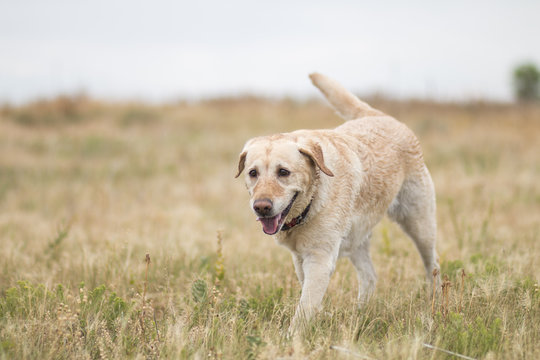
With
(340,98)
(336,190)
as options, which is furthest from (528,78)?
(336,190)

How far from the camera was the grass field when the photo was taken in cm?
271

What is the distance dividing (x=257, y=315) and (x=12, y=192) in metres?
6.61

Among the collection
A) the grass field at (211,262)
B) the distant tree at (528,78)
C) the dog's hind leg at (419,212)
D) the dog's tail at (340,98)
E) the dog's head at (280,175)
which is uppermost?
the distant tree at (528,78)

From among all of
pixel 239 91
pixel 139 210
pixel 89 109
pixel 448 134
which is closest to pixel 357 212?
pixel 139 210

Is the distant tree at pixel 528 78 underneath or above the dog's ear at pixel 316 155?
above

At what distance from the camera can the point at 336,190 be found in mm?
3232

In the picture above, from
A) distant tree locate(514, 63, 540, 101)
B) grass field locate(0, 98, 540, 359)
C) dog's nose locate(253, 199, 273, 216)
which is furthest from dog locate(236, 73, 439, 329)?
distant tree locate(514, 63, 540, 101)

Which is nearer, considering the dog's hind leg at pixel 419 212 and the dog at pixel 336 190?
the dog at pixel 336 190

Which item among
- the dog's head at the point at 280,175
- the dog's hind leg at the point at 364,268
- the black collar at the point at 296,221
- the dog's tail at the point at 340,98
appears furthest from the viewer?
the dog's tail at the point at 340,98

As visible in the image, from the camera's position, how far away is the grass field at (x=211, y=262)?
2.71 metres

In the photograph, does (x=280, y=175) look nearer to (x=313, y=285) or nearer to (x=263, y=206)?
(x=263, y=206)

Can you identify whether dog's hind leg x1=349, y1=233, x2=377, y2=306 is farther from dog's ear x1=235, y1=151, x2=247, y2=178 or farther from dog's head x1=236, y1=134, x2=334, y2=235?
dog's ear x1=235, y1=151, x2=247, y2=178

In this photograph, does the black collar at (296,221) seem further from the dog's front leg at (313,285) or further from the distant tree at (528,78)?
the distant tree at (528,78)

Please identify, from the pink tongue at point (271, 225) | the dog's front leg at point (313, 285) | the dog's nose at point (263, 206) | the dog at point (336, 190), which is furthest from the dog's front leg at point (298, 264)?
the dog's nose at point (263, 206)
